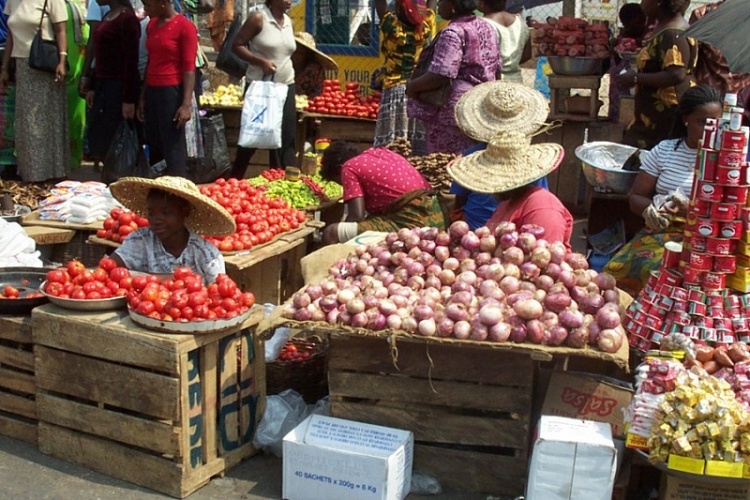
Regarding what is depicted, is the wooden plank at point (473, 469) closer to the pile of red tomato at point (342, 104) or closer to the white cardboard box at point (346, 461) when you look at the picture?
the white cardboard box at point (346, 461)

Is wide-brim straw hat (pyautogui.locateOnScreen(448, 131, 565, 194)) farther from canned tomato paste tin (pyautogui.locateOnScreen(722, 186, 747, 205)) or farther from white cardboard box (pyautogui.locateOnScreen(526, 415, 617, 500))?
white cardboard box (pyautogui.locateOnScreen(526, 415, 617, 500))

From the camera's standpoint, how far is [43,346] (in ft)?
13.7

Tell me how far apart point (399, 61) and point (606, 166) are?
11.7 ft

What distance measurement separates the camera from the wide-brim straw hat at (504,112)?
5.41 meters

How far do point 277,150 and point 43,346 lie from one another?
4.81 metres

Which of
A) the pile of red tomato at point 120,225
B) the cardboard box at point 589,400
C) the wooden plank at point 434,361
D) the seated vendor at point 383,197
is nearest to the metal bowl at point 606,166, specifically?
the seated vendor at point 383,197

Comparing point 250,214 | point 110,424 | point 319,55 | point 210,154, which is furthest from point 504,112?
point 319,55

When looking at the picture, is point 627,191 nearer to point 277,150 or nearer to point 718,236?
point 718,236

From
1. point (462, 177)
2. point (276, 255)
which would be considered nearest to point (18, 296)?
point (276, 255)

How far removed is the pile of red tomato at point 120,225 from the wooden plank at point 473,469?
2602 mm

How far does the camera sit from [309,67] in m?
10.1

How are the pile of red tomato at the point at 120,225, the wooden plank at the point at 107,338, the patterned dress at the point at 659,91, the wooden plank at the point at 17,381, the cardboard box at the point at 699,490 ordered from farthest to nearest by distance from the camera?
the patterned dress at the point at 659,91 → the pile of red tomato at the point at 120,225 → the wooden plank at the point at 17,381 → the wooden plank at the point at 107,338 → the cardboard box at the point at 699,490

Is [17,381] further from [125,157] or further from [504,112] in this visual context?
[125,157]

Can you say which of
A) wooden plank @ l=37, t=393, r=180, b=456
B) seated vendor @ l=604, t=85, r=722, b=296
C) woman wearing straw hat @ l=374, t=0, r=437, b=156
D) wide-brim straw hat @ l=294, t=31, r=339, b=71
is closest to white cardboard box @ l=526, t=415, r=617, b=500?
wooden plank @ l=37, t=393, r=180, b=456
